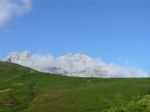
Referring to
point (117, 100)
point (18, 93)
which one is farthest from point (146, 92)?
point (18, 93)

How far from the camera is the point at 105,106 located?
544ft

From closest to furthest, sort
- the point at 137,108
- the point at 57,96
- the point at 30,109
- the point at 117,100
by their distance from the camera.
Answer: the point at 137,108, the point at 30,109, the point at 117,100, the point at 57,96

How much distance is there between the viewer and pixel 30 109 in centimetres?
16412

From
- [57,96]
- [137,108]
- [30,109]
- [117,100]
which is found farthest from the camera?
[57,96]

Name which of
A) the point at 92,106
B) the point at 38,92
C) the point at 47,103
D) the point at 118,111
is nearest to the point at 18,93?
the point at 38,92

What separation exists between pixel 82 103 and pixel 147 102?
86.2 m

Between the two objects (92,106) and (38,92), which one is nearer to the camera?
(92,106)

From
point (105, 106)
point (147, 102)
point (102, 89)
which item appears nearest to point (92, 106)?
point (105, 106)

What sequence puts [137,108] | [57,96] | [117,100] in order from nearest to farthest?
[137,108] < [117,100] < [57,96]

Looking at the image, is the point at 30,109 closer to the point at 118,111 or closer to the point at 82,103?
the point at 82,103

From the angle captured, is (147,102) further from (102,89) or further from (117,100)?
(102,89)

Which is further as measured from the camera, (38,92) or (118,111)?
(38,92)

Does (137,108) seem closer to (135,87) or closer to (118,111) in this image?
(118,111)

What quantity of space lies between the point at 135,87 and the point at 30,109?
49.4 m
